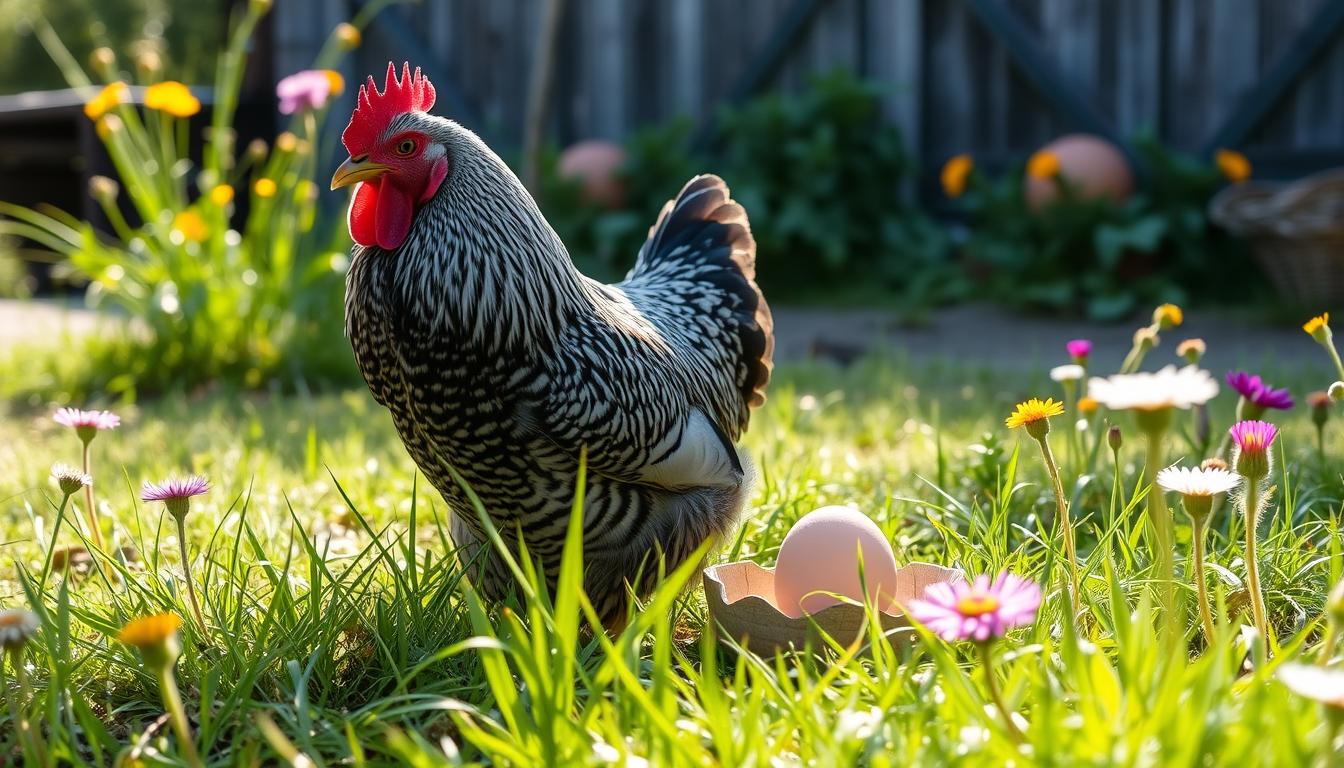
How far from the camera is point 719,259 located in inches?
130

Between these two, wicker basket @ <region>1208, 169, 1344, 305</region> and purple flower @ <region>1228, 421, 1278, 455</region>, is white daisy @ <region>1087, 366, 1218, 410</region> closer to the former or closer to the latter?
purple flower @ <region>1228, 421, 1278, 455</region>

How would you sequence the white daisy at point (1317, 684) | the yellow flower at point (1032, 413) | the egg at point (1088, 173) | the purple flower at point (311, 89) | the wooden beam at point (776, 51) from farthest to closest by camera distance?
1. the wooden beam at point (776, 51)
2. the egg at point (1088, 173)
3. the purple flower at point (311, 89)
4. the yellow flower at point (1032, 413)
5. the white daisy at point (1317, 684)

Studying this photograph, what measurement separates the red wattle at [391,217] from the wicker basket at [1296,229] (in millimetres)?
5315

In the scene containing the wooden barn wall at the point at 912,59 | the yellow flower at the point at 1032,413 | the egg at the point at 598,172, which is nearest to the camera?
the yellow flower at the point at 1032,413

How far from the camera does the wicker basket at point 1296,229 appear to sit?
622 centimetres

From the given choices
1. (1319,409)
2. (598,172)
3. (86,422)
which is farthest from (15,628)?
(598,172)

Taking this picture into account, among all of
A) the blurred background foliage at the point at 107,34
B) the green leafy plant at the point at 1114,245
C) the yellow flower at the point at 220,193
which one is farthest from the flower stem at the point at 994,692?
the blurred background foliage at the point at 107,34

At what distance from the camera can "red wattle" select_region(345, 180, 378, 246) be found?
2.36 meters

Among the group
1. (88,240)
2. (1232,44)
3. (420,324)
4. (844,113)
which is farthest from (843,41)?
(420,324)

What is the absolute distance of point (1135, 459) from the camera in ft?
11.7

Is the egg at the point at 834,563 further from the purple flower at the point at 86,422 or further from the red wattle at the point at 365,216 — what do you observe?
the purple flower at the point at 86,422

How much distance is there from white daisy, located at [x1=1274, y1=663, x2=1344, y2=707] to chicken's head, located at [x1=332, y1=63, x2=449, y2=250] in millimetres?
1620

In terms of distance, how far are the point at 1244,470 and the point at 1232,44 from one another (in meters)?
6.87

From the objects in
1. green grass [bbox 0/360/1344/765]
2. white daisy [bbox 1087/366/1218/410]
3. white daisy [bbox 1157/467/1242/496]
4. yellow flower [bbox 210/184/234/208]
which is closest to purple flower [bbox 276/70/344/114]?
yellow flower [bbox 210/184/234/208]
